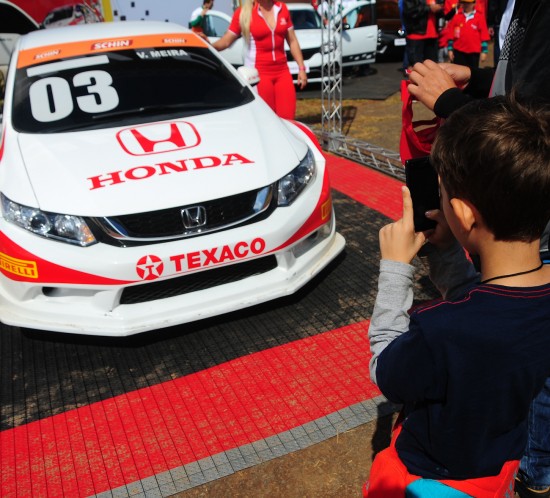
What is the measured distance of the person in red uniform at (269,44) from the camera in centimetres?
607

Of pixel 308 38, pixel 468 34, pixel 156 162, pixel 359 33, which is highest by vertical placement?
pixel 156 162

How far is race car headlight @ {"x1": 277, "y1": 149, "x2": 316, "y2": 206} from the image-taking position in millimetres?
3289

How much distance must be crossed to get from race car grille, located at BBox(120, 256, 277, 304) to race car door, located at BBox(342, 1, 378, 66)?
9943 mm

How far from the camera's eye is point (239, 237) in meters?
3.06

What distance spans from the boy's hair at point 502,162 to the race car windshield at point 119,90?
290 centimetres

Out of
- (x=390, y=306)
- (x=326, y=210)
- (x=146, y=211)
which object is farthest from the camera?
(x=326, y=210)

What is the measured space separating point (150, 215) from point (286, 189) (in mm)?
800

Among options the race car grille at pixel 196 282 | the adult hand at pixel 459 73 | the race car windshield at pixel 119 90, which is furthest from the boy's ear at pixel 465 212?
the race car windshield at pixel 119 90

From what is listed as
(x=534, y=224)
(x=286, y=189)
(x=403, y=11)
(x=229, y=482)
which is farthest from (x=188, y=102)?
(x=403, y=11)

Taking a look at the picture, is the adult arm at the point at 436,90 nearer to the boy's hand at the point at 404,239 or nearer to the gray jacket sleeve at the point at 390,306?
the boy's hand at the point at 404,239

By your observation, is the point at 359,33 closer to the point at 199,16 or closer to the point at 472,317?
the point at 199,16

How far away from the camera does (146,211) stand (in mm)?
2938

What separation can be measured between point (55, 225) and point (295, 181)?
134 centimetres

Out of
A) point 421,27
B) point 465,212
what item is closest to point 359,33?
point 421,27
